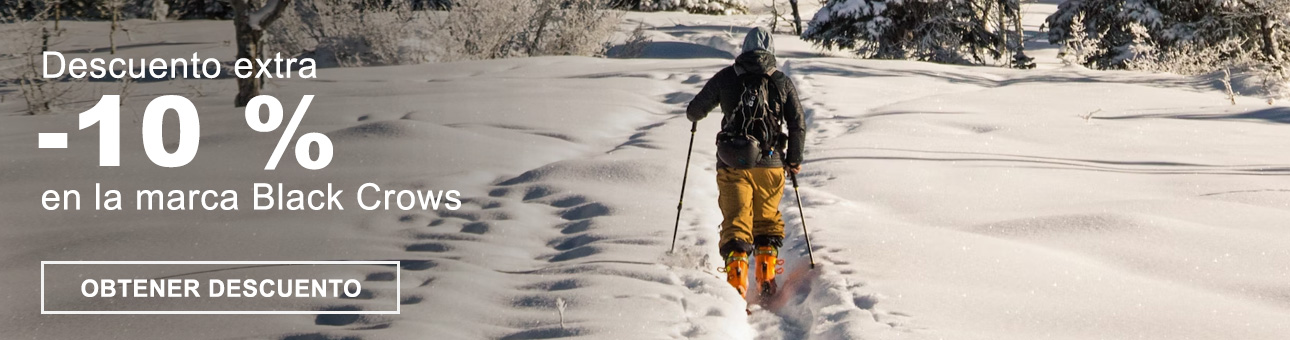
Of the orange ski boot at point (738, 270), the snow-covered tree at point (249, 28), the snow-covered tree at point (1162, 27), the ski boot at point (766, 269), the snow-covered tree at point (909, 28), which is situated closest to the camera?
the orange ski boot at point (738, 270)

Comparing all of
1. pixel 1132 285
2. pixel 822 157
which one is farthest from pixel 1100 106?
pixel 1132 285

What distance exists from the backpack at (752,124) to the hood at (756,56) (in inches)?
2.1

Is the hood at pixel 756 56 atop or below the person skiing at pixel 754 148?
atop

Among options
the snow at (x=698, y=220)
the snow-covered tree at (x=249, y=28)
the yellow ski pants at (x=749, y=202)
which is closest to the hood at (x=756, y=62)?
the yellow ski pants at (x=749, y=202)

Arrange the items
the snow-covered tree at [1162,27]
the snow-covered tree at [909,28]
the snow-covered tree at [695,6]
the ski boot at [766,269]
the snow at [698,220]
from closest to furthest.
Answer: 1. the snow at [698,220]
2. the ski boot at [766,269]
3. the snow-covered tree at [1162,27]
4. the snow-covered tree at [909,28]
5. the snow-covered tree at [695,6]

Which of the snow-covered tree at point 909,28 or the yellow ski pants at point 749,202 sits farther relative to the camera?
the snow-covered tree at point 909,28

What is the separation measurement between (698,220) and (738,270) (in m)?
1.67

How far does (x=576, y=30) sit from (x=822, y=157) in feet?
41.0

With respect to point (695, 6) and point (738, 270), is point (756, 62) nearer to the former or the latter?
point (738, 270)

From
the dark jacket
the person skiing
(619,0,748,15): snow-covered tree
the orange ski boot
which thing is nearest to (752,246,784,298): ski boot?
the person skiing

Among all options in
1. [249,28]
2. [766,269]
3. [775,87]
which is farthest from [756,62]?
[249,28]

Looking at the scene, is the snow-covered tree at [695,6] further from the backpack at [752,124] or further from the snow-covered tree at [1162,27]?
the backpack at [752,124]

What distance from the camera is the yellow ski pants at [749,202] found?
6.36m

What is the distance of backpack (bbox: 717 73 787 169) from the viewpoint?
6340 millimetres
